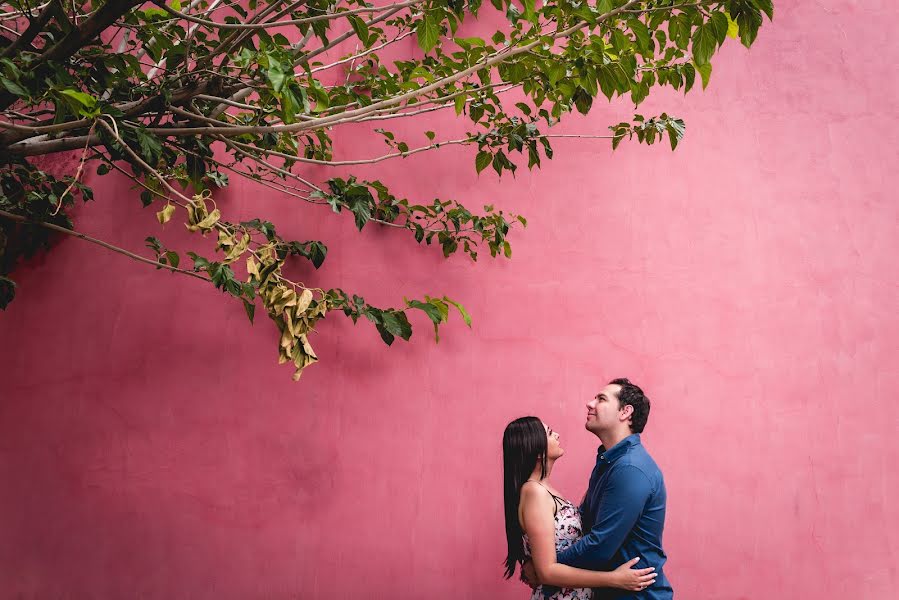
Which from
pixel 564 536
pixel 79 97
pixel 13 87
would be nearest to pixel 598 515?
pixel 564 536

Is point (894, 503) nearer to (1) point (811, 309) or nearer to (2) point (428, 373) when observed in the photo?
(1) point (811, 309)

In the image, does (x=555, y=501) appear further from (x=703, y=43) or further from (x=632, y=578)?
(x=703, y=43)

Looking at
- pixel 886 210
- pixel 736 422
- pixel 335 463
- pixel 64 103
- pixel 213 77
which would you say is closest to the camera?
pixel 64 103

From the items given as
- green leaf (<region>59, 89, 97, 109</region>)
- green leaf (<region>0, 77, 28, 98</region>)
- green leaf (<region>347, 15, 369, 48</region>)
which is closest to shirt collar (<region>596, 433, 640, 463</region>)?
green leaf (<region>347, 15, 369, 48</region>)

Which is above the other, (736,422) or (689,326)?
(689,326)

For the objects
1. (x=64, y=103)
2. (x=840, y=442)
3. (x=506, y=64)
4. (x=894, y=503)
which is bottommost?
(x=894, y=503)

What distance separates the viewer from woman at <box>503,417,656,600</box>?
2037 mm

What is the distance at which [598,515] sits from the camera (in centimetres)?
207

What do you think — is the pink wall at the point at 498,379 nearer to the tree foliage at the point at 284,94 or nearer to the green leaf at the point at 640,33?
the tree foliage at the point at 284,94

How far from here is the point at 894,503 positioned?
9.63 ft

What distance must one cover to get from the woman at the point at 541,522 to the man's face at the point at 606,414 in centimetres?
15

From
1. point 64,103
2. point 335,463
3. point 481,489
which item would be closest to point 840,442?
point 481,489

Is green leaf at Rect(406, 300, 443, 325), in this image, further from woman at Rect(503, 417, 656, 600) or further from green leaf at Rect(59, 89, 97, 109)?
green leaf at Rect(59, 89, 97, 109)

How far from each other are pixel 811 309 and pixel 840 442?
21.5 inches
